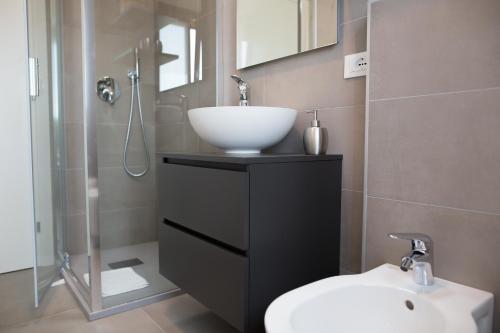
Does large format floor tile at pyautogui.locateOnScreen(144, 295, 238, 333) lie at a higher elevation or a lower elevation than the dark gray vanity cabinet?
lower

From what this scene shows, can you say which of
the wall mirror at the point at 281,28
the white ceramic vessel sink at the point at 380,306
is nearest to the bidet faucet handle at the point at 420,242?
the white ceramic vessel sink at the point at 380,306

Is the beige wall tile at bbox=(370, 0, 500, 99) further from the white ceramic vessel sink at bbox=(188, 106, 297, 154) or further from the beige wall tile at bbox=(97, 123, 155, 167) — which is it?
the beige wall tile at bbox=(97, 123, 155, 167)

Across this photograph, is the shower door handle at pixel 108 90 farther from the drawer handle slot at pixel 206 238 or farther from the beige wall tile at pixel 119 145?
the drawer handle slot at pixel 206 238

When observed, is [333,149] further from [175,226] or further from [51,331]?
[51,331]

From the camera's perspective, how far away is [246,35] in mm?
1791

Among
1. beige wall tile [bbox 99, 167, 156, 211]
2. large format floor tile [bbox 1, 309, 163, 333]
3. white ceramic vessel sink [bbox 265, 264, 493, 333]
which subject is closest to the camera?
white ceramic vessel sink [bbox 265, 264, 493, 333]

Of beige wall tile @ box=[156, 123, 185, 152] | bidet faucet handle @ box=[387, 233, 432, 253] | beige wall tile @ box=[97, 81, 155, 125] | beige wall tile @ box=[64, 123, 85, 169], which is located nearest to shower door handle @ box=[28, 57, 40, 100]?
beige wall tile @ box=[64, 123, 85, 169]

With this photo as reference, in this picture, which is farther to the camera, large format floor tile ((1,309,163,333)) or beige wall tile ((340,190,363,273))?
large format floor tile ((1,309,163,333))

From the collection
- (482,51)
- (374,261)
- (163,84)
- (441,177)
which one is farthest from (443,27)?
(163,84)

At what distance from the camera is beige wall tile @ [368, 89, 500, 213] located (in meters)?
0.93

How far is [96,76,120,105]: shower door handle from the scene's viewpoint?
180cm

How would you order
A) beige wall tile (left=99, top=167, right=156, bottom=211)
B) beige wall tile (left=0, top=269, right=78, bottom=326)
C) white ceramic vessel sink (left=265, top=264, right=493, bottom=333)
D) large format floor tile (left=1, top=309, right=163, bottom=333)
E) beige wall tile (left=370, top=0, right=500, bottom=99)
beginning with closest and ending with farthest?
white ceramic vessel sink (left=265, top=264, right=493, bottom=333) → beige wall tile (left=370, top=0, right=500, bottom=99) → large format floor tile (left=1, top=309, right=163, bottom=333) → beige wall tile (left=0, top=269, right=78, bottom=326) → beige wall tile (left=99, top=167, right=156, bottom=211)

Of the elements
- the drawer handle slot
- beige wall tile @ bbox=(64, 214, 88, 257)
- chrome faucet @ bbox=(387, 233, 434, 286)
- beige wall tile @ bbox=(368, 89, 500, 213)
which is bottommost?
beige wall tile @ bbox=(64, 214, 88, 257)

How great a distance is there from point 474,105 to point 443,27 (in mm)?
248
